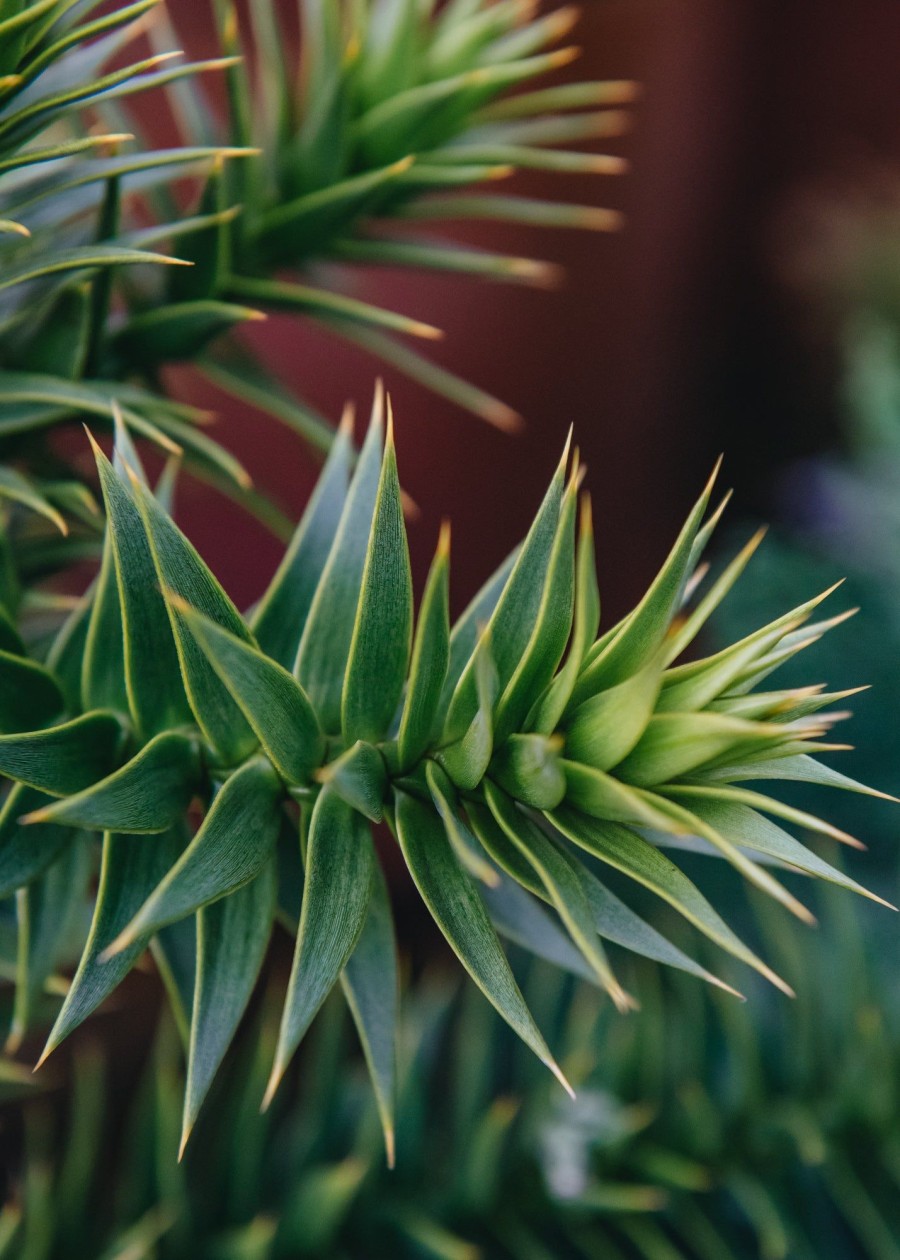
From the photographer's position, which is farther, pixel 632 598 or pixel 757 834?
pixel 632 598

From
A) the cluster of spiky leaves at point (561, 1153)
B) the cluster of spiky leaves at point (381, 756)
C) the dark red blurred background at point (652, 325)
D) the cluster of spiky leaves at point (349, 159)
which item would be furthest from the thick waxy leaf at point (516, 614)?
the dark red blurred background at point (652, 325)

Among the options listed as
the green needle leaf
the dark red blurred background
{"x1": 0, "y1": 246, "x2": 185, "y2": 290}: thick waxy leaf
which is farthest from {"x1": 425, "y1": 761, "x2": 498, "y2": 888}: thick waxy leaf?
the dark red blurred background

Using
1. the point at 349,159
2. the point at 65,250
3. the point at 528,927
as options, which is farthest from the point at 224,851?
the point at 349,159

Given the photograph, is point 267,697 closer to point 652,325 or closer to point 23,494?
point 23,494

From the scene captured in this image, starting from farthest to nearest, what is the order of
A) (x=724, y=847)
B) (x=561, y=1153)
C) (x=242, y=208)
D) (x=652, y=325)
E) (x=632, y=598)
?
(x=632, y=598), (x=652, y=325), (x=561, y=1153), (x=242, y=208), (x=724, y=847)

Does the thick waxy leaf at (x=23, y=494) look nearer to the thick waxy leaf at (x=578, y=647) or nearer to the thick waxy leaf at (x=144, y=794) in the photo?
the thick waxy leaf at (x=144, y=794)
